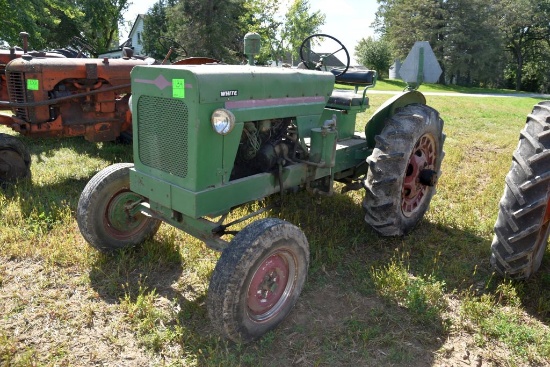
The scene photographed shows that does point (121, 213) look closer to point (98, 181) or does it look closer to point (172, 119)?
point (98, 181)

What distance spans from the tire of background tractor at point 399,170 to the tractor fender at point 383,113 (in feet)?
0.38

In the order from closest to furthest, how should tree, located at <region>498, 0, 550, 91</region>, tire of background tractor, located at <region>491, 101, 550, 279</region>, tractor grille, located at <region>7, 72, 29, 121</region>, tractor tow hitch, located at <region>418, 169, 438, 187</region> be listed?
tire of background tractor, located at <region>491, 101, 550, 279</region> < tractor tow hitch, located at <region>418, 169, 438, 187</region> < tractor grille, located at <region>7, 72, 29, 121</region> < tree, located at <region>498, 0, 550, 91</region>

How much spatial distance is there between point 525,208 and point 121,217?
9.82 feet

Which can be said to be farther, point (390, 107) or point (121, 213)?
point (390, 107)

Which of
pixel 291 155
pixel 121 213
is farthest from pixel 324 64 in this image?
pixel 121 213

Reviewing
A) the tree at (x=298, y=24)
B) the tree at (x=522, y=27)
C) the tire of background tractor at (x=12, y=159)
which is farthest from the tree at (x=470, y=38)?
the tire of background tractor at (x=12, y=159)

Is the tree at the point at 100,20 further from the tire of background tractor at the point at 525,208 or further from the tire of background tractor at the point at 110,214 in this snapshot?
the tire of background tractor at the point at 525,208

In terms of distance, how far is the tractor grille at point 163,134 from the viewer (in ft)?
8.69

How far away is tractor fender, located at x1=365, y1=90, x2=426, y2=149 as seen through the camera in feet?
13.3

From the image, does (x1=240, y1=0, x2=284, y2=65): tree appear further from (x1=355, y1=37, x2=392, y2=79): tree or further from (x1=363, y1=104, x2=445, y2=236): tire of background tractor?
(x1=363, y1=104, x2=445, y2=236): tire of background tractor

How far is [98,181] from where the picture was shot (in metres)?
3.25

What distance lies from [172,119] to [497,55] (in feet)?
131

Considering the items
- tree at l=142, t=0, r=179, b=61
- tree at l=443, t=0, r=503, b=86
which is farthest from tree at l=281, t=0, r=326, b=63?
tree at l=142, t=0, r=179, b=61

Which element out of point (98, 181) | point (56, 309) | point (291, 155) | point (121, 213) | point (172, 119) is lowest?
point (56, 309)
